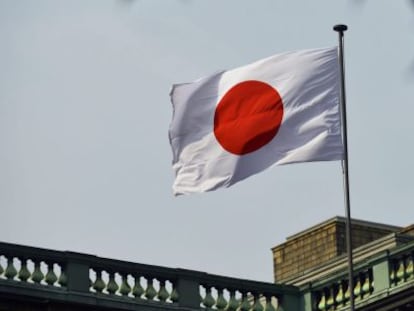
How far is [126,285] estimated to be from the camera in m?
45.2

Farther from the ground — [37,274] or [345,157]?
[345,157]

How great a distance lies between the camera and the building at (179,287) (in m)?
44.0

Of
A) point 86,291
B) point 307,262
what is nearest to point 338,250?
point 307,262

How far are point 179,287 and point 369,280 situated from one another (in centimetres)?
352

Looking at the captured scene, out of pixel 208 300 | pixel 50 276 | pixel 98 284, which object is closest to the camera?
pixel 50 276

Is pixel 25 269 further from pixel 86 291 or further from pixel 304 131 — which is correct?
pixel 304 131

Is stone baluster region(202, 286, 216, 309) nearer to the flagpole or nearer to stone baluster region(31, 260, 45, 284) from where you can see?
stone baluster region(31, 260, 45, 284)

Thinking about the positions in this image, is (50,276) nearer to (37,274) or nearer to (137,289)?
(37,274)

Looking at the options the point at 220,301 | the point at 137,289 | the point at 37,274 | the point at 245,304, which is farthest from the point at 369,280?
the point at 37,274

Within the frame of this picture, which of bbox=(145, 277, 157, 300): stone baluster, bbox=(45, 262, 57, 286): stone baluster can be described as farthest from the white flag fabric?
bbox=(145, 277, 157, 300): stone baluster

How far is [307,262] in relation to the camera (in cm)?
5656

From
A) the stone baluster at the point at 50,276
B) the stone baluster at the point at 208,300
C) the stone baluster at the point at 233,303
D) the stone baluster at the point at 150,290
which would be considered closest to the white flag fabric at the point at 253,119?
the stone baluster at the point at 50,276

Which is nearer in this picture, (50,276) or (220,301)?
(50,276)

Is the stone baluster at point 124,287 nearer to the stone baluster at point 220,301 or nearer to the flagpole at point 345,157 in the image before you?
the stone baluster at point 220,301
